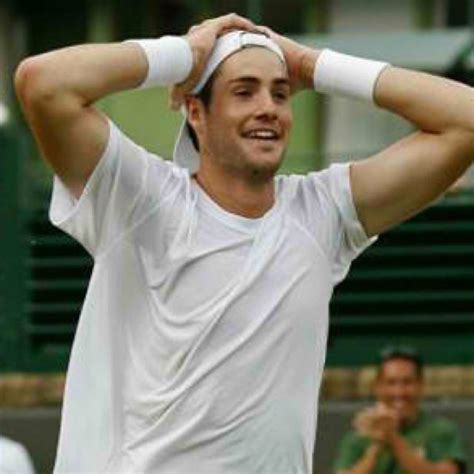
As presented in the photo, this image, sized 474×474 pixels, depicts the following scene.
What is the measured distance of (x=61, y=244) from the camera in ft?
47.2

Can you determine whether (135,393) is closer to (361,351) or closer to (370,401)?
(370,401)

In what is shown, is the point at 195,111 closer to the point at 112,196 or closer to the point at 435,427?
the point at 112,196

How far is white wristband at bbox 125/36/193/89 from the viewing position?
5.36 meters

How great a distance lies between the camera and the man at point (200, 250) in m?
5.22

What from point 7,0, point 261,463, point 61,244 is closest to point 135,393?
point 261,463

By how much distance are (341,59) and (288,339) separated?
72cm

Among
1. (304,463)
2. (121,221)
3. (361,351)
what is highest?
(121,221)

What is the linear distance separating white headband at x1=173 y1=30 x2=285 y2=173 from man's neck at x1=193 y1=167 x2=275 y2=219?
0.33 feet

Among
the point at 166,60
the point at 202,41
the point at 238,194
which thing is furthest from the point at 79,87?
the point at 238,194

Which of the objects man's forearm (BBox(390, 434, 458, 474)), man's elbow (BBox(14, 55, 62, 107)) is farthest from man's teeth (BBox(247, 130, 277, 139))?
man's forearm (BBox(390, 434, 458, 474))

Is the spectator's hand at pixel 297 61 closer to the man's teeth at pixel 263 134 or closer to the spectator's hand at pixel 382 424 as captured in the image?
the man's teeth at pixel 263 134

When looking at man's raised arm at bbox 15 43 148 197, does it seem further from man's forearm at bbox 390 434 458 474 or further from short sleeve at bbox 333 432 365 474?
short sleeve at bbox 333 432 365 474

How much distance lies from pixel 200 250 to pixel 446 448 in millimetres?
4247

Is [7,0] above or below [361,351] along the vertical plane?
above
